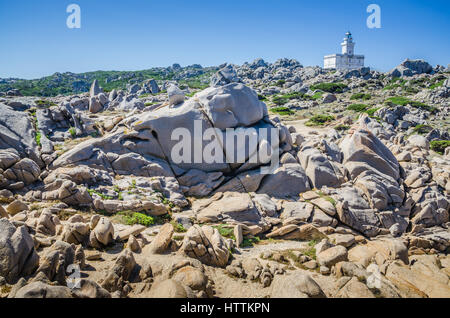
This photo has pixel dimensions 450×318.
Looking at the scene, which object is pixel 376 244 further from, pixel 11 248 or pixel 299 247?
pixel 11 248

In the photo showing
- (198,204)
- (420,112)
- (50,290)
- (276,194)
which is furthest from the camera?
(420,112)

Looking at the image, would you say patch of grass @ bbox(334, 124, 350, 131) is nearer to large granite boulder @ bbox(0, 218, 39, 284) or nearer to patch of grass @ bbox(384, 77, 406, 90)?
large granite boulder @ bbox(0, 218, 39, 284)

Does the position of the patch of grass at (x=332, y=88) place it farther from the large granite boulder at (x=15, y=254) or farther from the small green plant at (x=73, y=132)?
the large granite boulder at (x=15, y=254)

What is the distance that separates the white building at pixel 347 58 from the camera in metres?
121

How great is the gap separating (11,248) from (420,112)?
49685 millimetres

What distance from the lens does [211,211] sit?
14.9 m

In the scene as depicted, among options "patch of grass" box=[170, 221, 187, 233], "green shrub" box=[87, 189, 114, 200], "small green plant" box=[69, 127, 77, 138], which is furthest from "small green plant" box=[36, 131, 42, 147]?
"patch of grass" box=[170, 221, 187, 233]

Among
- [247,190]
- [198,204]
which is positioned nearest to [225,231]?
[198,204]

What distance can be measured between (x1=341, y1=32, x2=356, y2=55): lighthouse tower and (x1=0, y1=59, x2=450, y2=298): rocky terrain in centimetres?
11735

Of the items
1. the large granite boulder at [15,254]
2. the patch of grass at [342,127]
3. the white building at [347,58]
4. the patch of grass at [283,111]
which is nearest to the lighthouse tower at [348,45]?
the white building at [347,58]

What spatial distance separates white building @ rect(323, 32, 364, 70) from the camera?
398 feet

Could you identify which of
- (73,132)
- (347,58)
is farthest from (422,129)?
(347,58)

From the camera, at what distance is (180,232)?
1310 cm

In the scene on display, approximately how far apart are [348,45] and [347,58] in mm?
6291
